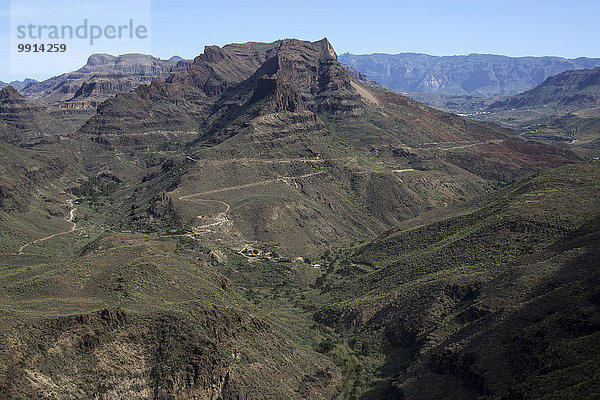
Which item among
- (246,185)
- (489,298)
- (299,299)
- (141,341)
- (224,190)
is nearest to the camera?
(141,341)

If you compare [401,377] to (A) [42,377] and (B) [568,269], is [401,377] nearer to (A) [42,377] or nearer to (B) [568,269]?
(B) [568,269]

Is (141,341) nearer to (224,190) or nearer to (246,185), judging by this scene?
(224,190)

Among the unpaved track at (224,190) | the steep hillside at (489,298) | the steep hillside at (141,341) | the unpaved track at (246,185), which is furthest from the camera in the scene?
the unpaved track at (246,185)

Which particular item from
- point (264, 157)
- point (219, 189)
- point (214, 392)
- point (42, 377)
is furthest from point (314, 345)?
point (264, 157)

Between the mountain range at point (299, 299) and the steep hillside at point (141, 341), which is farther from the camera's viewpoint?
the mountain range at point (299, 299)

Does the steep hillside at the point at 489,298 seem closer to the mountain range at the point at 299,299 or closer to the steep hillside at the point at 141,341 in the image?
the mountain range at the point at 299,299

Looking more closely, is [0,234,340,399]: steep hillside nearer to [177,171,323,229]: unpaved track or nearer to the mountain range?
the mountain range

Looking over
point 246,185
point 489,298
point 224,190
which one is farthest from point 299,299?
point 246,185

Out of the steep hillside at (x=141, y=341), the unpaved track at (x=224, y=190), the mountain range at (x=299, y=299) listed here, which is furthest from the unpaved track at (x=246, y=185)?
the steep hillside at (x=141, y=341)

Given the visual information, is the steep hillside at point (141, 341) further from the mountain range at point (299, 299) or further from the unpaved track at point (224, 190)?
the unpaved track at point (224, 190)

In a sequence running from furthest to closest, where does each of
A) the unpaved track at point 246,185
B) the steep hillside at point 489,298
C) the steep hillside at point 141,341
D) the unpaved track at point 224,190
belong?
1. the unpaved track at point 246,185
2. the unpaved track at point 224,190
3. the steep hillside at point 489,298
4. the steep hillside at point 141,341

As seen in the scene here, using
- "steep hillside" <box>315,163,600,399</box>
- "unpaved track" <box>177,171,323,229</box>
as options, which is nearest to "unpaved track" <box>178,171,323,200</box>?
"unpaved track" <box>177,171,323,229</box>
